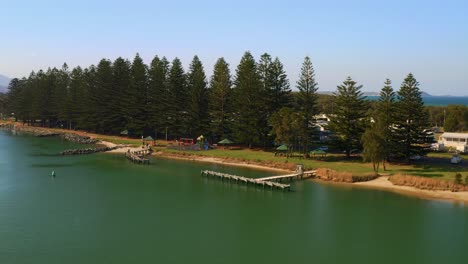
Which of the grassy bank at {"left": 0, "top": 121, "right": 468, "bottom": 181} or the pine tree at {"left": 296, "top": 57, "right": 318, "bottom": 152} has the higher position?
the pine tree at {"left": 296, "top": 57, "right": 318, "bottom": 152}

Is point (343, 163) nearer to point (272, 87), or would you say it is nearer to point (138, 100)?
point (272, 87)

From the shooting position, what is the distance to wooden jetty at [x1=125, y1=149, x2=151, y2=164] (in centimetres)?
5966

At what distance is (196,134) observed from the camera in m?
75.4

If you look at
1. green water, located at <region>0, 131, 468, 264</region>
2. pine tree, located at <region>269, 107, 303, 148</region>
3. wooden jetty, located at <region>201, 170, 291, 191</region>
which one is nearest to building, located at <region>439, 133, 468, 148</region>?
pine tree, located at <region>269, 107, 303, 148</region>

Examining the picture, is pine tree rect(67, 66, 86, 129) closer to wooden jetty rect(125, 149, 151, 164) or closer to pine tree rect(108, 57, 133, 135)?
pine tree rect(108, 57, 133, 135)

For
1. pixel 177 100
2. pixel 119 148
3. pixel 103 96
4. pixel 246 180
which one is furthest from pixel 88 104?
pixel 246 180

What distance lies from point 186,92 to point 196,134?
794 centimetres

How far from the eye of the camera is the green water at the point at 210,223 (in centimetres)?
2639

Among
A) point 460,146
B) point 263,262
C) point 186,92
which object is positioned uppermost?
point 186,92

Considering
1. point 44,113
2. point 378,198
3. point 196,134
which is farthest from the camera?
point 44,113

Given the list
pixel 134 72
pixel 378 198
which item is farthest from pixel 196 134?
pixel 378 198

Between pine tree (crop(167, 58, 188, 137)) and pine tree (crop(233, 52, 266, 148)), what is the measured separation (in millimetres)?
11073

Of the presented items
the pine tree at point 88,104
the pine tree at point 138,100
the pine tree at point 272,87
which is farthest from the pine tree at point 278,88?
the pine tree at point 88,104

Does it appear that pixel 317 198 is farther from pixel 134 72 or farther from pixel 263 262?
pixel 134 72
